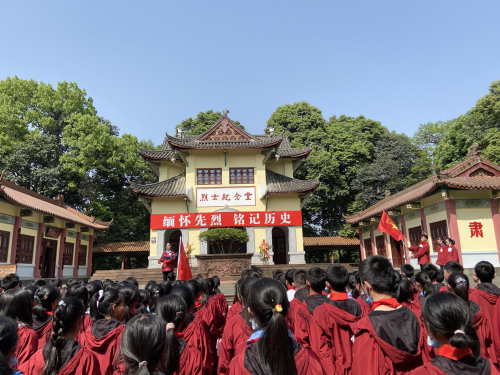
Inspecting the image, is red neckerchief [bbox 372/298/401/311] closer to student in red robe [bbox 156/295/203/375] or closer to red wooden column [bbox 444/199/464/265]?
student in red robe [bbox 156/295/203/375]

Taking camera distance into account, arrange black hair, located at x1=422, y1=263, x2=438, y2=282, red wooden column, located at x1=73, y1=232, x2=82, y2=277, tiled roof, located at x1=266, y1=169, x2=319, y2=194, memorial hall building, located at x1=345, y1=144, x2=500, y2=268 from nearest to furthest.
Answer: black hair, located at x1=422, y1=263, x2=438, y2=282, memorial hall building, located at x1=345, y1=144, x2=500, y2=268, tiled roof, located at x1=266, y1=169, x2=319, y2=194, red wooden column, located at x1=73, y1=232, x2=82, y2=277

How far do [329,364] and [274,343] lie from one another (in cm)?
156

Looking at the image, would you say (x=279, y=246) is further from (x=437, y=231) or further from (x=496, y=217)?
(x=496, y=217)

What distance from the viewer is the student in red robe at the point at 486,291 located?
3625 mm

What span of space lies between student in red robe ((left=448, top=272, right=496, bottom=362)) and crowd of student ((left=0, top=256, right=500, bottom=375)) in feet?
0.04

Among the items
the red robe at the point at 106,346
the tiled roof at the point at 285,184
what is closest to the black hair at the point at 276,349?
the red robe at the point at 106,346

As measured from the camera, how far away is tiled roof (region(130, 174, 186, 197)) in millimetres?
17578

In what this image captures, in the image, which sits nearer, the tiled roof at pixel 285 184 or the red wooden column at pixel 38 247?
the red wooden column at pixel 38 247

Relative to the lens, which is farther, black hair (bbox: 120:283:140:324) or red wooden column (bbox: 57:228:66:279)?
red wooden column (bbox: 57:228:66:279)

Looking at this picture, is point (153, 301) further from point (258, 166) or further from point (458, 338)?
point (258, 166)

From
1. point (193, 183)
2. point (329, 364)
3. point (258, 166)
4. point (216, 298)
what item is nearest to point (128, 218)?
point (193, 183)

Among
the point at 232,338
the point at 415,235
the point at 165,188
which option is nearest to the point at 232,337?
the point at 232,338

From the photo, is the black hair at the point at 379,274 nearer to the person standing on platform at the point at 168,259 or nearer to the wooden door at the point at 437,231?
the person standing on platform at the point at 168,259

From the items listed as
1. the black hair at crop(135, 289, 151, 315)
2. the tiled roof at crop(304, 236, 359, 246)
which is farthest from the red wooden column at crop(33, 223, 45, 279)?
the black hair at crop(135, 289, 151, 315)
